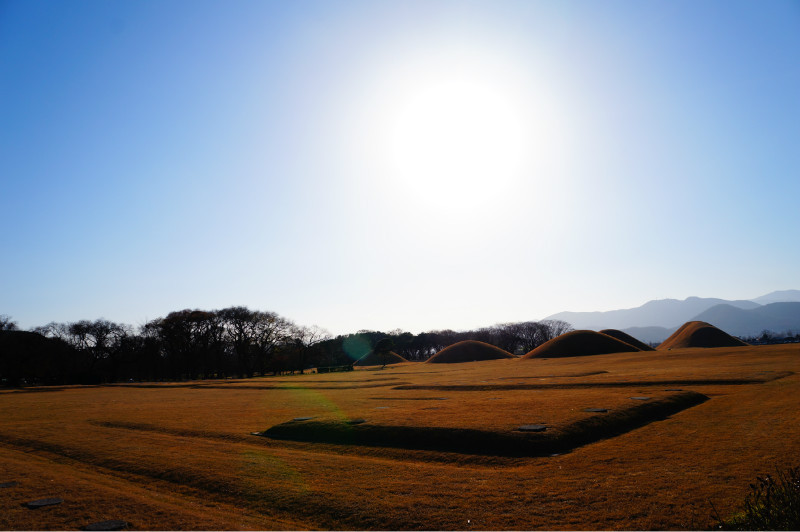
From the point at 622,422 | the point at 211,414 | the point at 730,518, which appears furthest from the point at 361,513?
the point at 211,414

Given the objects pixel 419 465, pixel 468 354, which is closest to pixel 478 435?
pixel 419 465

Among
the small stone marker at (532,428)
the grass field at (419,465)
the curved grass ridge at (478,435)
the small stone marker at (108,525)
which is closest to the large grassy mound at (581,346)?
the grass field at (419,465)

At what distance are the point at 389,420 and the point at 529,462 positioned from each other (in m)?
6.52

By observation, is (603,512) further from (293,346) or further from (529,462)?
(293,346)

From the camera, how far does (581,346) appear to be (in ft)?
252

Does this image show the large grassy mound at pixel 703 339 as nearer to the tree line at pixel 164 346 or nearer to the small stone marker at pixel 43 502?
the tree line at pixel 164 346

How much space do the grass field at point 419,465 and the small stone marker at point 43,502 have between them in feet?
0.54

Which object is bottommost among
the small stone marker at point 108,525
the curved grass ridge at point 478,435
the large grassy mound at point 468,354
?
the large grassy mound at point 468,354

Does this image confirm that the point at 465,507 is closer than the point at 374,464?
Yes

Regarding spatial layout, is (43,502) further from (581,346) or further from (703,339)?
(703,339)

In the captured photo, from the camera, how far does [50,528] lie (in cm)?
853

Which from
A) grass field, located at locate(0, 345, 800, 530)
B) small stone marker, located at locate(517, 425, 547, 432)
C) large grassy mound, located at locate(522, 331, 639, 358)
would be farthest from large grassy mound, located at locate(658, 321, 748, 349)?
small stone marker, located at locate(517, 425, 547, 432)

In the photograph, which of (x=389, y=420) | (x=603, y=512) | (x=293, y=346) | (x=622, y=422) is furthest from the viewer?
(x=293, y=346)

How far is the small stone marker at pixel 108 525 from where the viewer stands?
848 cm
